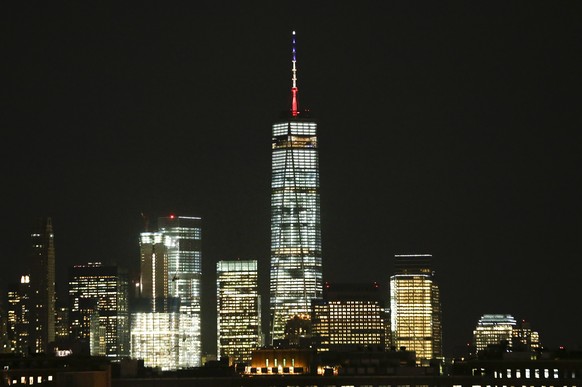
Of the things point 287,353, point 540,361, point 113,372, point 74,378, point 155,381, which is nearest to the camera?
point 74,378

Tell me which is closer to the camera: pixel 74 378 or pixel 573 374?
pixel 74 378

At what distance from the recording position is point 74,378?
11119cm

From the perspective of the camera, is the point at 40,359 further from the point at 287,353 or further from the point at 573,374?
the point at 573,374

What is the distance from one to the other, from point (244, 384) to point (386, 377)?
41.4ft

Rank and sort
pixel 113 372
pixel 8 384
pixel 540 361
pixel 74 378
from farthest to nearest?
pixel 113 372, pixel 540 361, pixel 8 384, pixel 74 378

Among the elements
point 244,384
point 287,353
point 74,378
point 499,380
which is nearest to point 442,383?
point 499,380

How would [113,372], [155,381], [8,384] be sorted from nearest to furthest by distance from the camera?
[8,384], [155,381], [113,372]

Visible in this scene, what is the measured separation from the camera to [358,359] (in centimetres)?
17112

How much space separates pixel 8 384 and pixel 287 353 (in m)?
40.5

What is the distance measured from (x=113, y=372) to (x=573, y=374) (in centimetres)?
5572

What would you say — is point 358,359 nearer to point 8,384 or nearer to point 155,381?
point 155,381

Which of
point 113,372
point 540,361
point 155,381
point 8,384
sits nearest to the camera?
point 8,384

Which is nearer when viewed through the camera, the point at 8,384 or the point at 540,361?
the point at 8,384

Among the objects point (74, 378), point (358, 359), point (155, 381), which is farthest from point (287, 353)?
point (74, 378)
